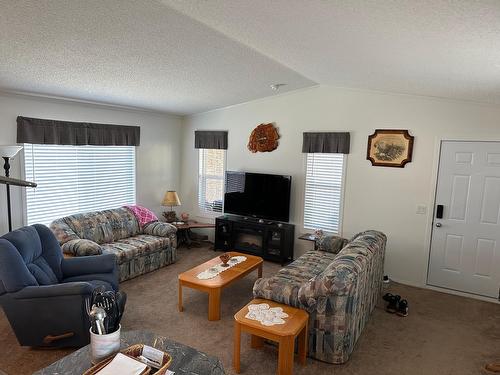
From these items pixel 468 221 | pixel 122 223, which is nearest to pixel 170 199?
pixel 122 223

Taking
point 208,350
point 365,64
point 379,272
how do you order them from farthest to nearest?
point 379,272 < point 365,64 < point 208,350

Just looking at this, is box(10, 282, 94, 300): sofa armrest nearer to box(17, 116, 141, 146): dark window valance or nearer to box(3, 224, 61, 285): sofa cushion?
box(3, 224, 61, 285): sofa cushion

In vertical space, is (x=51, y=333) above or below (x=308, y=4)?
below

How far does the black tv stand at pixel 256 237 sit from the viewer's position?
5.41 metres

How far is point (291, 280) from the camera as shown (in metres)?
3.54

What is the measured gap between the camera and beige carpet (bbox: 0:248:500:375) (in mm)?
2910

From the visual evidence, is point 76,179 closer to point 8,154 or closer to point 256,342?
point 8,154

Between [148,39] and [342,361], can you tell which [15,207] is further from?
[342,361]

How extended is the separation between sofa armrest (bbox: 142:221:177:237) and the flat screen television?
1.11 metres

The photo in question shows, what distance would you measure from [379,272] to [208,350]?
2.15m

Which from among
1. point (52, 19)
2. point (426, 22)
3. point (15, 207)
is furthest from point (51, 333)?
point (426, 22)

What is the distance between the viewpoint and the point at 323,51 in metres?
3.13

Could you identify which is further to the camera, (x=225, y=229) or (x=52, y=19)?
(x=225, y=229)

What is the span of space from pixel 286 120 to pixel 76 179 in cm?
329
